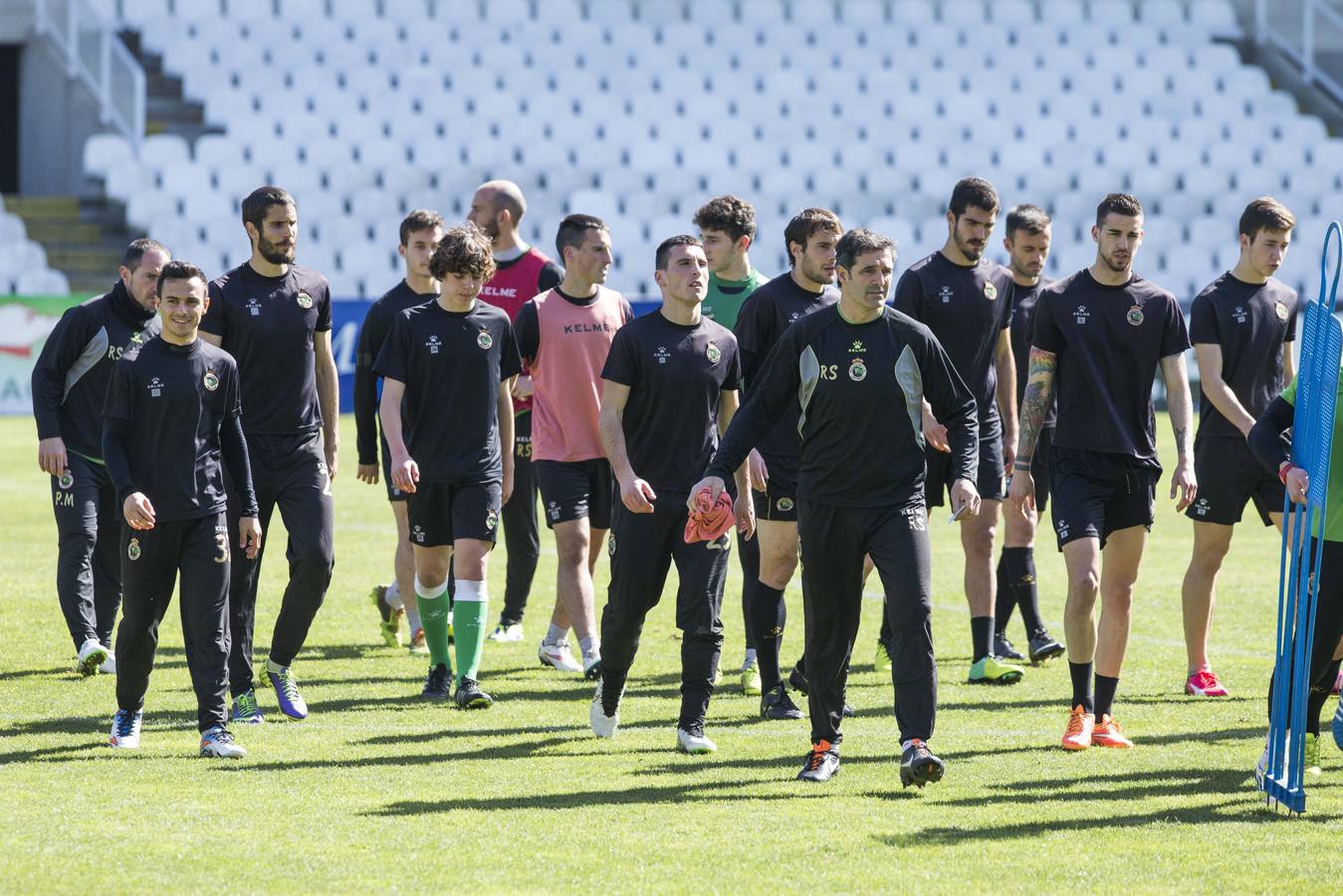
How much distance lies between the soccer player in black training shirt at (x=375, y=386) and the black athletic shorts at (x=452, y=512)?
0.16 m

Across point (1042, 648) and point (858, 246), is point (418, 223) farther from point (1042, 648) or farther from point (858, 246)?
point (1042, 648)

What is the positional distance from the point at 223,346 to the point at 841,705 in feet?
9.94

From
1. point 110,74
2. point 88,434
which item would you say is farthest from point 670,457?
point 110,74

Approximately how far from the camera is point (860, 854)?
554 centimetres

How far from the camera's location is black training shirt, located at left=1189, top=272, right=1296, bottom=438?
8.07 metres

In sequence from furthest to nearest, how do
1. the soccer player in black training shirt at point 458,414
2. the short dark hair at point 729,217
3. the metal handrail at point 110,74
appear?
the metal handrail at point 110,74 < the short dark hair at point 729,217 < the soccer player in black training shirt at point 458,414

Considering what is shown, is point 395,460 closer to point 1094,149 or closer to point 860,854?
point 860,854

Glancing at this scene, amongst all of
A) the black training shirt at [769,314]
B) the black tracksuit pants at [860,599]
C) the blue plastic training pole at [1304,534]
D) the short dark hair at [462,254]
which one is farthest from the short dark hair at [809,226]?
the blue plastic training pole at [1304,534]

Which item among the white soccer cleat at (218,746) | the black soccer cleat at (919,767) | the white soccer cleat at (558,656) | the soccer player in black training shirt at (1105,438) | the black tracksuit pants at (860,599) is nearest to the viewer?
the black soccer cleat at (919,767)

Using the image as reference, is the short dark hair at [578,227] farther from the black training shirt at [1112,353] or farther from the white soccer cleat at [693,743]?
the white soccer cleat at [693,743]

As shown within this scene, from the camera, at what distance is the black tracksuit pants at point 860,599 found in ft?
20.8

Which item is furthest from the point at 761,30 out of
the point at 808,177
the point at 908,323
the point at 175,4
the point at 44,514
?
the point at 908,323

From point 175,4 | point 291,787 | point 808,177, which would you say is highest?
point 175,4

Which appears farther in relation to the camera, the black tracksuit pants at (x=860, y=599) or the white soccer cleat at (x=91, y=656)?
the white soccer cleat at (x=91, y=656)
